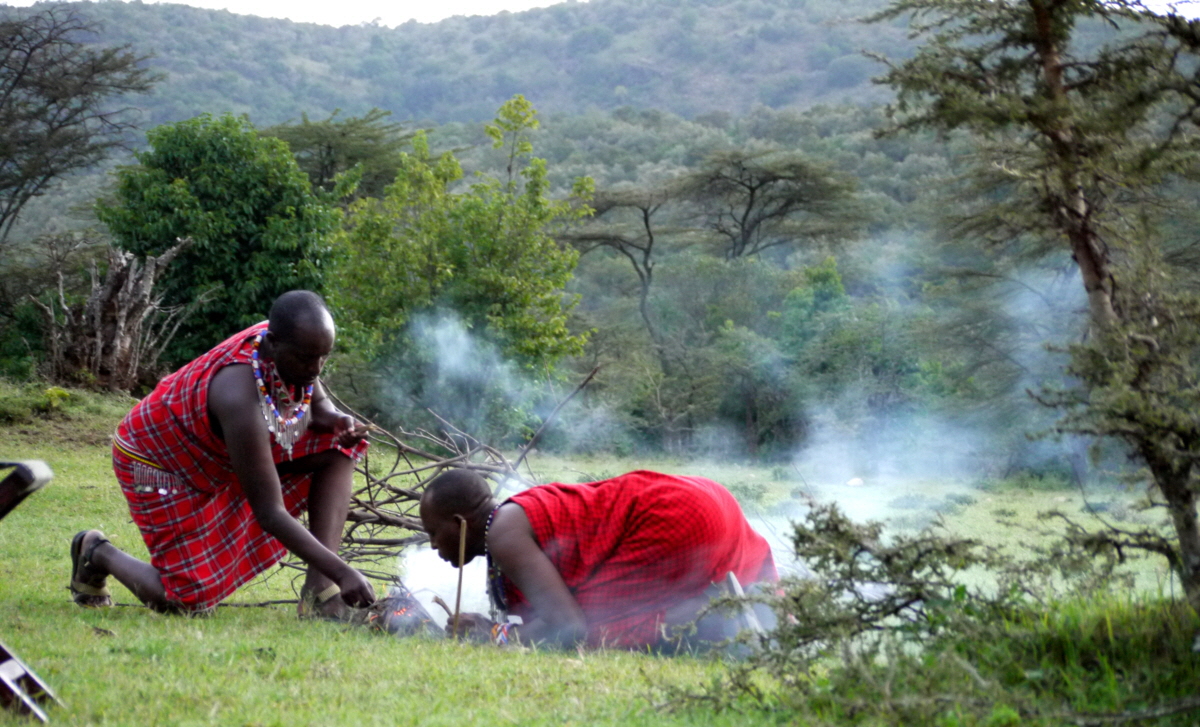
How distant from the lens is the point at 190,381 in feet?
14.1

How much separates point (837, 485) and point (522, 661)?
1274cm

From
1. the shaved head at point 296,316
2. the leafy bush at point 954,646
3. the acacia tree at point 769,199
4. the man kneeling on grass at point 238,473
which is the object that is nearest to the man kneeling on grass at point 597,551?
the man kneeling on grass at point 238,473

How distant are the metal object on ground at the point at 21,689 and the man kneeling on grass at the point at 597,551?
1.52 meters

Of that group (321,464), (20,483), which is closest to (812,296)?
(321,464)

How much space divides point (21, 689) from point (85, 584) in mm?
2257

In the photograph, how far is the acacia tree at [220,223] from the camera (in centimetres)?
1596

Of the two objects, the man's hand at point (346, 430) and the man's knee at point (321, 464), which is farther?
the man's knee at point (321, 464)

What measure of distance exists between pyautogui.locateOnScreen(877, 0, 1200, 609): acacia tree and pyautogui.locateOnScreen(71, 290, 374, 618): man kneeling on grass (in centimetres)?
251

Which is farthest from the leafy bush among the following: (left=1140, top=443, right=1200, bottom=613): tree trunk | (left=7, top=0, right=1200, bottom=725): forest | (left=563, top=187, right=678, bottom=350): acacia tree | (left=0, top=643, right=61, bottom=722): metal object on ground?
(left=563, top=187, right=678, bottom=350): acacia tree

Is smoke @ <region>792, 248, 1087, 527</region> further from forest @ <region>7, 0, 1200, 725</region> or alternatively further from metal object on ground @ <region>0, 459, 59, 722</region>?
metal object on ground @ <region>0, 459, 59, 722</region>

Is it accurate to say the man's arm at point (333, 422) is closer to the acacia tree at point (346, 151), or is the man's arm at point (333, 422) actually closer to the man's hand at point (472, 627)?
the man's hand at point (472, 627)

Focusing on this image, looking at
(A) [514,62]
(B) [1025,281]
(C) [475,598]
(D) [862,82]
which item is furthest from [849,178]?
(A) [514,62]

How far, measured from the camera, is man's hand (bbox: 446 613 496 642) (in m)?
4.04

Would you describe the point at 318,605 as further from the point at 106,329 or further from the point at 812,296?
the point at 812,296
